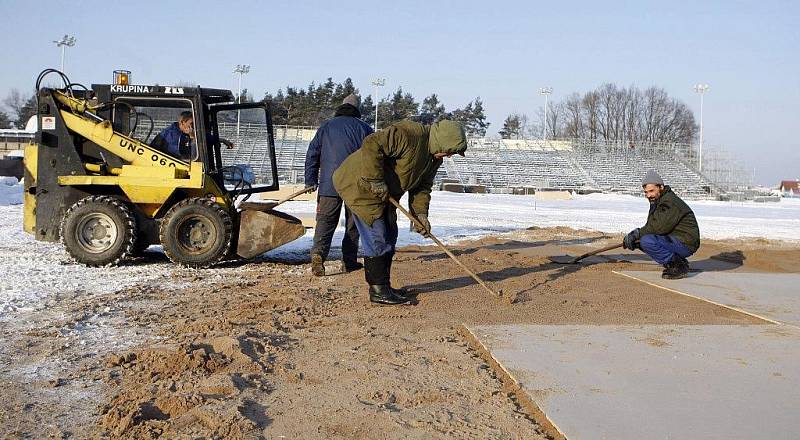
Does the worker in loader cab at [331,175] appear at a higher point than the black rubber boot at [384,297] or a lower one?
higher

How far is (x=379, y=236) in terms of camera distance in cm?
568

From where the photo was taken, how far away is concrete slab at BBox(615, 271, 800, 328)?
5.67 meters

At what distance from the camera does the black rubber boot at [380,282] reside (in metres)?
5.63

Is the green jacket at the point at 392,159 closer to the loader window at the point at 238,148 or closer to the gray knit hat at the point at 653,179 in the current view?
the gray knit hat at the point at 653,179

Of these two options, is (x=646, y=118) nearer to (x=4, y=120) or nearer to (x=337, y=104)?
(x=337, y=104)

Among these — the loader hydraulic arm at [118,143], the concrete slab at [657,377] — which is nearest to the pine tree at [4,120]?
the loader hydraulic arm at [118,143]

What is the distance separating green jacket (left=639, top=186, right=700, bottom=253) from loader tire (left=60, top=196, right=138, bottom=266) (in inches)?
217

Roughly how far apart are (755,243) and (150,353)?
11.7 meters

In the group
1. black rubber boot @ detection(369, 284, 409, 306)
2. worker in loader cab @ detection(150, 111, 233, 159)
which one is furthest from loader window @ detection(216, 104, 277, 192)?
black rubber boot @ detection(369, 284, 409, 306)

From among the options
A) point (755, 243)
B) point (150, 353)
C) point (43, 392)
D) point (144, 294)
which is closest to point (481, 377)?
point (150, 353)

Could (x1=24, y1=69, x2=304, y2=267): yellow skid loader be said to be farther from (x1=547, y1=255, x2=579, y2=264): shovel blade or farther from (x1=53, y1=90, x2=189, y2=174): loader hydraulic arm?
(x1=547, y1=255, x2=579, y2=264): shovel blade

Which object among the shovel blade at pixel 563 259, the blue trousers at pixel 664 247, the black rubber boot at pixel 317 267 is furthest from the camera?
the shovel blade at pixel 563 259

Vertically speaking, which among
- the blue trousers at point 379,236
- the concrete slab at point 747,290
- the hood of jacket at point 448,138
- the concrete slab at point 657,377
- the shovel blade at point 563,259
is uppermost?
the hood of jacket at point 448,138

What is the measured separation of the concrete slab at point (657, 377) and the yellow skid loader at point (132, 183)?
416cm
